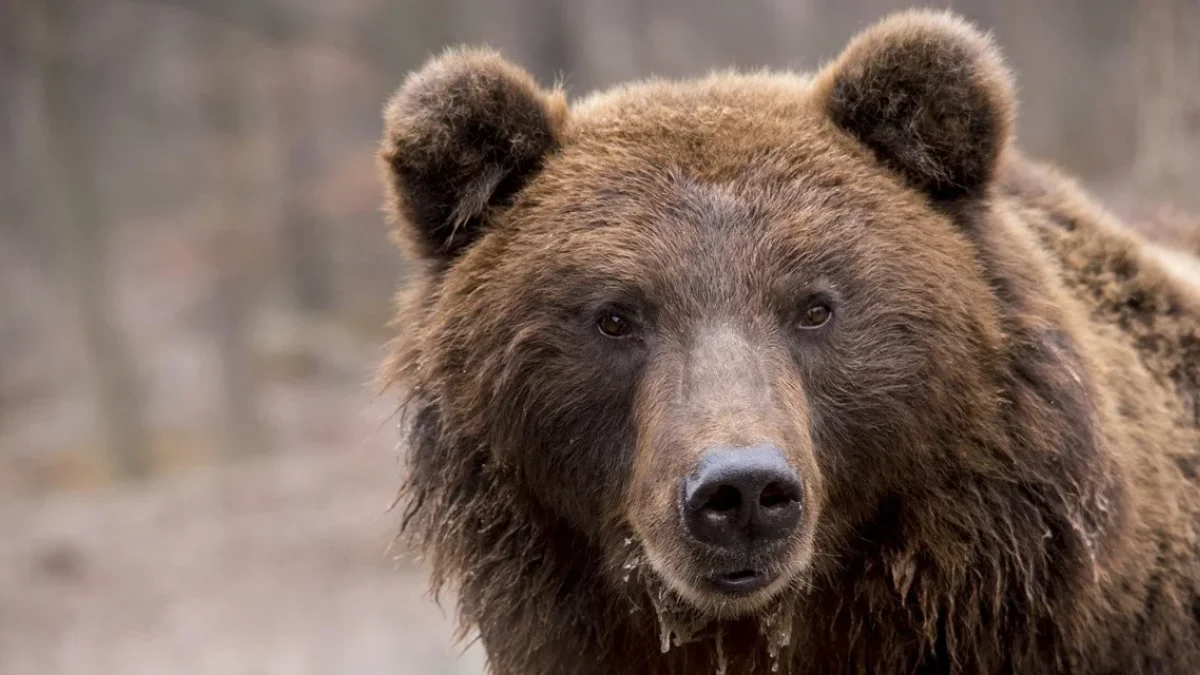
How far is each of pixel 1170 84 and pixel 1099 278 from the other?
14.7 ft

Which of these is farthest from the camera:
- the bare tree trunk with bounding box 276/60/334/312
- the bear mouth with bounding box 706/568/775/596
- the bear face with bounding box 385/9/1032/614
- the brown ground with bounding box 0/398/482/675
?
the bare tree trunk with bounding box 276/60/334/312

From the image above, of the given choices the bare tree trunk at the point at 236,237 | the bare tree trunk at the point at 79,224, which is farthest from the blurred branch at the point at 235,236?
the bare tree trunk at the point at 79,224

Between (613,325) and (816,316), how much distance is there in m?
0.58

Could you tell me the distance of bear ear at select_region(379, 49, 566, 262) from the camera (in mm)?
4043

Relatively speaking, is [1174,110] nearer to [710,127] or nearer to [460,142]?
Result: [710,127]

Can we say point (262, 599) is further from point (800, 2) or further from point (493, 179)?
point (493, 179)

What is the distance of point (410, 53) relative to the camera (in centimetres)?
1648

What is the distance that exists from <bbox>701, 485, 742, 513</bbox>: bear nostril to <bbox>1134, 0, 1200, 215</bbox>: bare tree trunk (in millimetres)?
5760

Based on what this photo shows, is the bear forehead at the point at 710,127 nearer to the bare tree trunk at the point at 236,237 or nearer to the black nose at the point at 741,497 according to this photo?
the black nose at the point at 741,497

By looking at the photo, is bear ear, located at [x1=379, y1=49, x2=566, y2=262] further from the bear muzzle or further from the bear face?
the bear muzzle

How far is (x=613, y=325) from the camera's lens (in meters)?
3.91

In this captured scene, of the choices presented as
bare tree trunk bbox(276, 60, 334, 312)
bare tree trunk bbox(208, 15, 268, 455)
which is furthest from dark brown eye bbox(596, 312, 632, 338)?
bare tree trunk bbox(276, 60, 334, 312)

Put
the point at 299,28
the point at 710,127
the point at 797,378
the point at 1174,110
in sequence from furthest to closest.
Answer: the point at 299,28 < the point at 1174,110 < the point at 710,127 < the point at 797,378

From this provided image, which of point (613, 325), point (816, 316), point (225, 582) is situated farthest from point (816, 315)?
point (225, 582)
